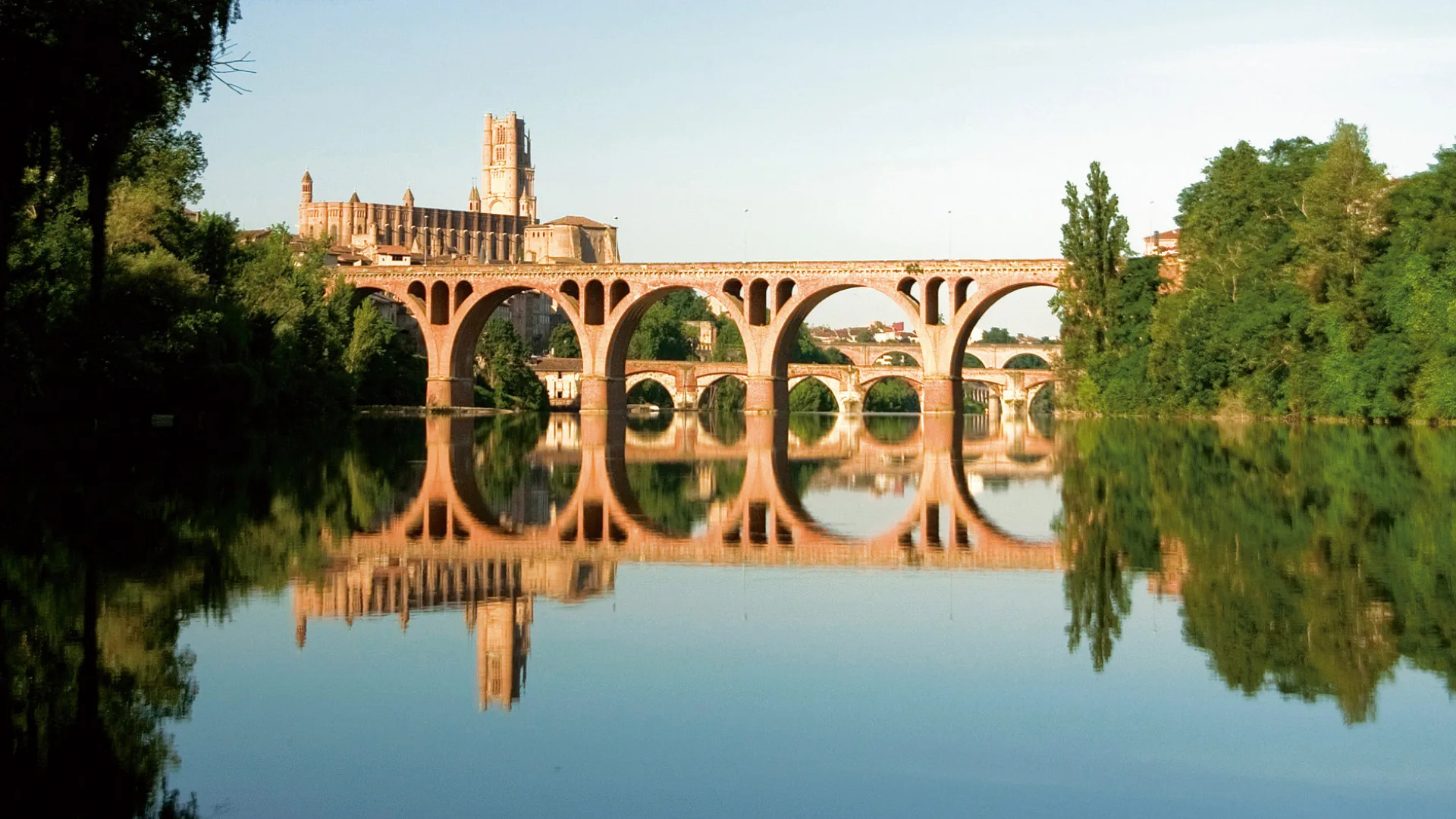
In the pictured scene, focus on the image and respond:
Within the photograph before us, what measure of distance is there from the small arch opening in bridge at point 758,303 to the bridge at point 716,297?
2.8 inches

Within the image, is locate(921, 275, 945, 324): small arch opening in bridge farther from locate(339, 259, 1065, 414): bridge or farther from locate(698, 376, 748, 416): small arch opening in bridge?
locate(698, 376, 748, 416): small arch opening in bridge

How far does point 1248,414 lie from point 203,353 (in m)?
32.7

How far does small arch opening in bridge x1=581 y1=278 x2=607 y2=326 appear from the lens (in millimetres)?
84438

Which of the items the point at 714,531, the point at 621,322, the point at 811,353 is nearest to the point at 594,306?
the point at 621,322

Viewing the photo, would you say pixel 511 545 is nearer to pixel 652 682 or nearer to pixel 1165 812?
pixel 652 682

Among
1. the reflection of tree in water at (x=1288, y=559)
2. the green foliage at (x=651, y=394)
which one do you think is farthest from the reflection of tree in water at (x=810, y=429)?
the green foliage at (x=651, y=394)

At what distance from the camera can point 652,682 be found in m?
9.20

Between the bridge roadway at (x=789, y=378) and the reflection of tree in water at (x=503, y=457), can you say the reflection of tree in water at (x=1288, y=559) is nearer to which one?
the reflection of tree in water at (x=503, y=457)

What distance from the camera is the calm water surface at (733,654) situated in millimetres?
7027

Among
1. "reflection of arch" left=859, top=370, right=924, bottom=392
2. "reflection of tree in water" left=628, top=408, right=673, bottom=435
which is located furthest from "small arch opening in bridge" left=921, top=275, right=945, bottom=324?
"reflection of arch" left=859, top=370, right=924, bottom=392

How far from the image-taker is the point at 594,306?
278 ft

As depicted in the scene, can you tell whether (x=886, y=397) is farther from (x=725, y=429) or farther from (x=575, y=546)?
(x=575, y=546)

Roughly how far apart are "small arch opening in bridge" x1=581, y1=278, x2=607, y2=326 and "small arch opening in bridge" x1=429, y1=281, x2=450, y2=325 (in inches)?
287

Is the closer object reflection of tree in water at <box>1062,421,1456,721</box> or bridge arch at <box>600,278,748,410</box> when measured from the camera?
reflection of tree in water at <box>1062,421,1456,721</box>
